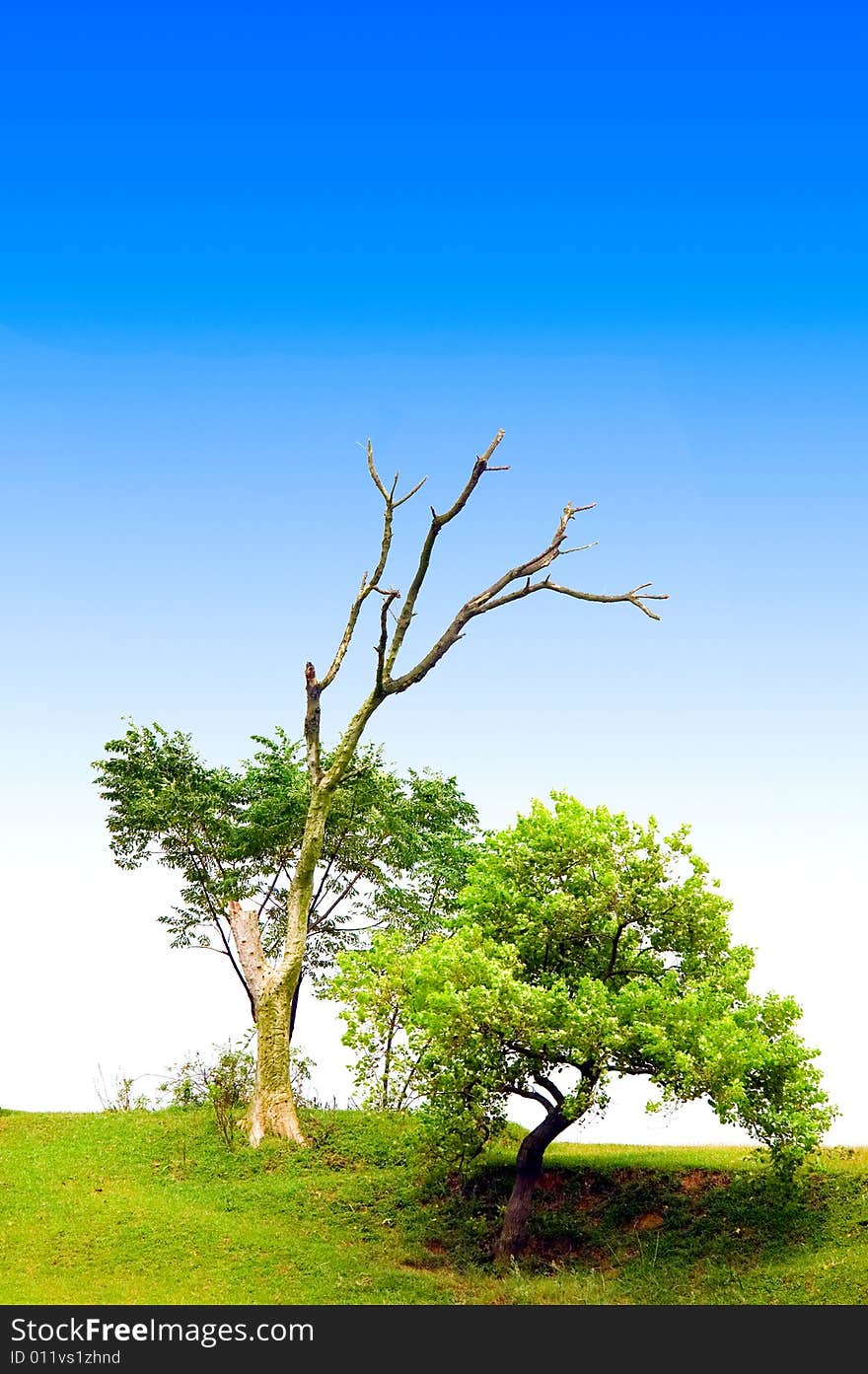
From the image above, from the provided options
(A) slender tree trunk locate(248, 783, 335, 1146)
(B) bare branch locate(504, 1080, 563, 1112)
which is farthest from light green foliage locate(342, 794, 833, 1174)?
(A) slender tree trunk locate(248, 783, 335, 1146)

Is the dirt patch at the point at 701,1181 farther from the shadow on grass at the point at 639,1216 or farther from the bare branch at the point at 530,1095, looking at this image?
the bare branch at the point at 530,1095

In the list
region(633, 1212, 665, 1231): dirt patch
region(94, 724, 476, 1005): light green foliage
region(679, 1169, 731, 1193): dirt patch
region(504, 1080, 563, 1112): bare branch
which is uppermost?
region(94, 724, 476, 1005): light green foliage

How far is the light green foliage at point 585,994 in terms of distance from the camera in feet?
59.6

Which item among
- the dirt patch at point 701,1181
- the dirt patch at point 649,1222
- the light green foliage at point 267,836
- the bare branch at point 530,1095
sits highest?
the light green foliage at point 267,836

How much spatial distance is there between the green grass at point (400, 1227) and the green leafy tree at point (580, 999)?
1.18 meters

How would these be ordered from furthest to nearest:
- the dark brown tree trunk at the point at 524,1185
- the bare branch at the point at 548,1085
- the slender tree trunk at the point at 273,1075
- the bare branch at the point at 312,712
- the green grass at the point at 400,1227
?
the bare branch at the point at 312,712 → the slender tree trunk at the point at 273,1075 → the dark brown tree trunk at the point at 524,1185 → the bare branch at the point at 548,1085 → the green grass at the point at 400,1227

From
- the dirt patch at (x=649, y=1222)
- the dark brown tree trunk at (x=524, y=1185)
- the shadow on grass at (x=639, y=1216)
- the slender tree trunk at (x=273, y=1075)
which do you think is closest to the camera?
the shadow on grass at (x=639, y=1216)

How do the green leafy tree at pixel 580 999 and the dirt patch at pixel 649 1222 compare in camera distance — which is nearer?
the green leafy tree at pixel 580 999

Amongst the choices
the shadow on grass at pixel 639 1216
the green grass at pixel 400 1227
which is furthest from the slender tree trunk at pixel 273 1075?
the shadow on grass at pixel 639 1216

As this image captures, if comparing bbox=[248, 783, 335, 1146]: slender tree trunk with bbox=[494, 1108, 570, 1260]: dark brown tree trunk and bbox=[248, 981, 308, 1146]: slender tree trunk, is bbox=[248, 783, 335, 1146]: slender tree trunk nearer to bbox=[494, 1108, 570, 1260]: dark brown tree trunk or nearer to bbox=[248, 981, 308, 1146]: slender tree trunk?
bbox=[248, 981, 308, 1146]: slender tree trunk

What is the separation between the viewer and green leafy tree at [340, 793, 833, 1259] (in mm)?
18172

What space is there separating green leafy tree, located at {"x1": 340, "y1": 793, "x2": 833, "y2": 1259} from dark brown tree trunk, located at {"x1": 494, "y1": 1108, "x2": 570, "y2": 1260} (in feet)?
0.08

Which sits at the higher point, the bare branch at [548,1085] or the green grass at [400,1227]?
the bare branch at [548,1085]

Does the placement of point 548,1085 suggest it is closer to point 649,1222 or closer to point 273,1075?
point 649,1222
